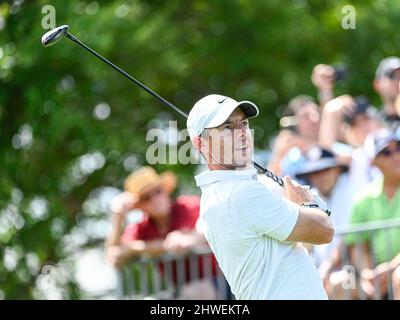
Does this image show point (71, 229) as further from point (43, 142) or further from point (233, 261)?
point (233, 261)

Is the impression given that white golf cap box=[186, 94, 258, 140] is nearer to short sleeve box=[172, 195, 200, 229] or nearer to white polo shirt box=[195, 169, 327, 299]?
white polo shirt box=[195, 169, 327, 299]

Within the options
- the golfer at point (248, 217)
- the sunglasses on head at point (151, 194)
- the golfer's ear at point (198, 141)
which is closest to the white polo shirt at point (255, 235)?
the golfer at point (248, 217)

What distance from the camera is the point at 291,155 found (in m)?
9.30

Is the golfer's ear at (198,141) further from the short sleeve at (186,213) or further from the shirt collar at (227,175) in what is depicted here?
the short sleeve at (186,213)

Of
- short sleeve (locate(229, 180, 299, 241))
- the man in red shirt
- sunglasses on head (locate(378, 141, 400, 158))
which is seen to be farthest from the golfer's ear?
the man in red shirt

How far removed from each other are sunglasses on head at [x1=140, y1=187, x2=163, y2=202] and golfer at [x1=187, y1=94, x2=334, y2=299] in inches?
156

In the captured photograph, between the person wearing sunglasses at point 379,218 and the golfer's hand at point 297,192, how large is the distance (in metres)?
2.19

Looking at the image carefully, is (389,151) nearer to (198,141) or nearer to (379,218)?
(379,218)

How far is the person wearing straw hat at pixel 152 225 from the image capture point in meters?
9.70

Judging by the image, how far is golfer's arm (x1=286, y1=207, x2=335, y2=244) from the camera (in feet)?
18.8

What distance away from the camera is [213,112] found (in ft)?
19.3

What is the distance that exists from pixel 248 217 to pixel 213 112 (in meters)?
0.53
